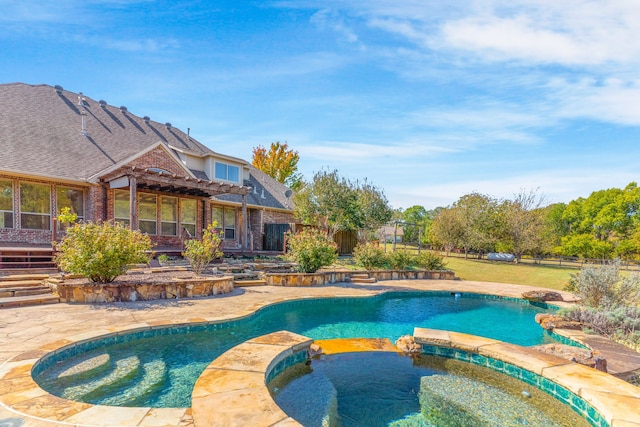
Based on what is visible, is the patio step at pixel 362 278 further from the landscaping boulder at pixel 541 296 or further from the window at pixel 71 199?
the window at pixel 71 199

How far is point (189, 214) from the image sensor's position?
688 inches

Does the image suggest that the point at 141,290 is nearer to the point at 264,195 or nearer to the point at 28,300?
the point at 28,300

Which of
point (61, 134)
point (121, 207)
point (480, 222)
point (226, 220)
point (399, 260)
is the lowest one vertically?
point (399, 260)

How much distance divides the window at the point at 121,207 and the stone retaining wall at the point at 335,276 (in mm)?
7592

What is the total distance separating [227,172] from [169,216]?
15.2 ft

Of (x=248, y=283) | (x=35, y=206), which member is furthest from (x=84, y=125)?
(x=248, y=283)

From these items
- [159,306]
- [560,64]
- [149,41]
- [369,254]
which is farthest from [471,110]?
[159,306]

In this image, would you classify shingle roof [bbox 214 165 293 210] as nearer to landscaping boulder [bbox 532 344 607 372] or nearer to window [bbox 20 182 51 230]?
window [bbox 20 182 51 230]

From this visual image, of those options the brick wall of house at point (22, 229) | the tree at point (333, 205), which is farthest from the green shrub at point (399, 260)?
the brick wall of house at point (22, 229)

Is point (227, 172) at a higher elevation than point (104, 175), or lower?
higher

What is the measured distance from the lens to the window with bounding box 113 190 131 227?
581 inches

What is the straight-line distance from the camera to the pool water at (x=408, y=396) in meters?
3.81

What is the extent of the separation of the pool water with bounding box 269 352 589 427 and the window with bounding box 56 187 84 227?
1346 cm

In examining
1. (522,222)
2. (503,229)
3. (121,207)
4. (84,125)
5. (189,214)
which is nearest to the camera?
(121,207)
